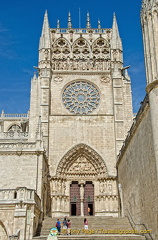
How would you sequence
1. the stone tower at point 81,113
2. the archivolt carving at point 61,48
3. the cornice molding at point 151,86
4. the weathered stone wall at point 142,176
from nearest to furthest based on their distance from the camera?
the cornice molding at point 151,86
the weathered stone wall at point 142,176
the stone tower at point 81,113
the archivolt carving at point 61,48

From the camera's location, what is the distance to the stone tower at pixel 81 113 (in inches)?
775

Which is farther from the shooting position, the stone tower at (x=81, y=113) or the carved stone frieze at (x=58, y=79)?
the carved stone frieze at (x=58, y=79)

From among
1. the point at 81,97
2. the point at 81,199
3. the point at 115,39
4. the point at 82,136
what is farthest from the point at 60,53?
the point at 81,199

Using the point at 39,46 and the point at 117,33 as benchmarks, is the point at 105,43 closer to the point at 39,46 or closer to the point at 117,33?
the point at 117,33

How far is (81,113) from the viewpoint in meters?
21.5

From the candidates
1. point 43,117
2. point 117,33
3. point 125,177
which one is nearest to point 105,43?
point 117,33

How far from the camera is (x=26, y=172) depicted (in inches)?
614

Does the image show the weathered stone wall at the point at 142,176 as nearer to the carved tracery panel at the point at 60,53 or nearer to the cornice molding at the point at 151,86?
the cornice molding at the point at 151,86

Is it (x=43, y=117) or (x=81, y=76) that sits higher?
(x=81, y=76)

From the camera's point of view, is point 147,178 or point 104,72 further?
point 104,72

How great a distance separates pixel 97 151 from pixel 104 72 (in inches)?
240

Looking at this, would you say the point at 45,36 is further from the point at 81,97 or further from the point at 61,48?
the point at 81,97

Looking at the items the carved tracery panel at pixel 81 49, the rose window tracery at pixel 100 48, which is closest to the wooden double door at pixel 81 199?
the carved tracery panel at pixel 81 49

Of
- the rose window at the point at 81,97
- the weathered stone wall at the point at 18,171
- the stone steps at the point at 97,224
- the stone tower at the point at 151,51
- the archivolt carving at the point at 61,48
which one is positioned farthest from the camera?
the archivolt carving at the point at 61,48
